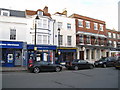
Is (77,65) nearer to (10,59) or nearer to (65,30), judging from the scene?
(65,30)

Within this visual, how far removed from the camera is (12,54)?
20891mm

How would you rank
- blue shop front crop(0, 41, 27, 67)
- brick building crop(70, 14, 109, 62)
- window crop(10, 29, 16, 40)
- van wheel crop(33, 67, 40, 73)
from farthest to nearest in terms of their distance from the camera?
brick building crop(70, 14, 109, 62) → window crop(10, 29, 16, 40) → blue shop front crop(0, 41, 27, 67) → van wheel crop(33, 67, 40, 73)

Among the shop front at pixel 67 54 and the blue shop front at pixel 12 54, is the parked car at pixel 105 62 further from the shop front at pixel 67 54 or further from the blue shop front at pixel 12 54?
the blue shop front at pixel 12 54

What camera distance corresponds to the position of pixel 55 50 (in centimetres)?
2378

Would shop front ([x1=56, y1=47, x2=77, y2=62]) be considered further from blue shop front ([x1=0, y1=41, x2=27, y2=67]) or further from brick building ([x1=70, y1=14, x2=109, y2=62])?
blue shop front ([x1=0, y1=41, x2=27, y2=67])

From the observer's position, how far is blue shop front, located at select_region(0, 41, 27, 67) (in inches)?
788

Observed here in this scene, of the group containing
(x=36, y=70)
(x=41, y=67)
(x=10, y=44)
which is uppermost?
(x=10, y=44)

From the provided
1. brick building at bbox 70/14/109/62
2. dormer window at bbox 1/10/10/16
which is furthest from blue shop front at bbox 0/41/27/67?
brick building at bbox 70/14/109/62

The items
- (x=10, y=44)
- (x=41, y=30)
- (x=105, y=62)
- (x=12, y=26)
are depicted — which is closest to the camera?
(x=10, y=44)

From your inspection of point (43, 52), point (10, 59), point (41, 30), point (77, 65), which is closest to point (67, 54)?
point (43, 52)

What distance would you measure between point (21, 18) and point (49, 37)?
553cm

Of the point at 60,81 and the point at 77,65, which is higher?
the point at 77,65

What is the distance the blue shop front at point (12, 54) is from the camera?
65.7 feet

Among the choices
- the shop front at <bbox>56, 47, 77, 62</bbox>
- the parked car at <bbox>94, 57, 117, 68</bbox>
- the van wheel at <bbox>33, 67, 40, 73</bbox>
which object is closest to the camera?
the van wheel at <bbox>33, 67, 40, 73</bbox>
